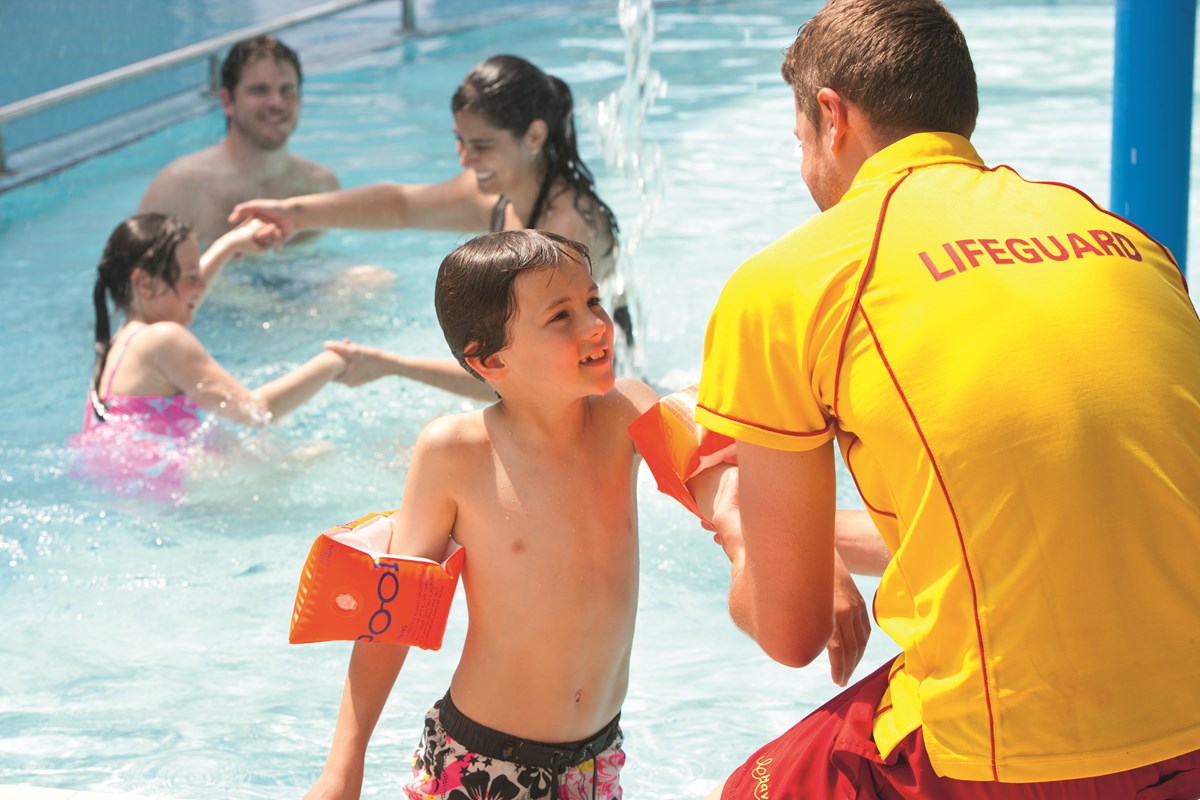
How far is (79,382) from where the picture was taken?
17.9 feet

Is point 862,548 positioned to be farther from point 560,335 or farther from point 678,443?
point 560,335

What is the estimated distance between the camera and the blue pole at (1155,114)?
3.65 metres

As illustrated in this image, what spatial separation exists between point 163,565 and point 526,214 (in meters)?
1.48

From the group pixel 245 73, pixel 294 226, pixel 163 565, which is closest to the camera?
pixel 163 565

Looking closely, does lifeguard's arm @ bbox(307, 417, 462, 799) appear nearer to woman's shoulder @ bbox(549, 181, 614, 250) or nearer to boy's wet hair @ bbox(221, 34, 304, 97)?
woman's shoulder @ bbox(549, 181, 614, 250)

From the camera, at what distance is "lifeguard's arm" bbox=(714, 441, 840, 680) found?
5.55 ft

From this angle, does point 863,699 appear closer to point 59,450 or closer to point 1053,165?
point 59,450

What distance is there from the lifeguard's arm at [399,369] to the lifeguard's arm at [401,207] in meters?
0.89

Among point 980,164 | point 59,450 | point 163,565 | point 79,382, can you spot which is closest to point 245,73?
point 79,382

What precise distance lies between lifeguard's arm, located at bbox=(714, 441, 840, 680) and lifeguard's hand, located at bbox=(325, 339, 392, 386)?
7.69 feet

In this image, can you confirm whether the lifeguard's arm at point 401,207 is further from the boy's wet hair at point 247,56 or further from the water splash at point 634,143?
the boy's wet hair at point 247,56

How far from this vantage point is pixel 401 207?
495 cm

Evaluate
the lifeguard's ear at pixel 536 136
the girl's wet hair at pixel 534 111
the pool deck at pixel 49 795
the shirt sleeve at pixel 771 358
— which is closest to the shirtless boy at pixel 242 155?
the girl's wet hair at pixel 534 111

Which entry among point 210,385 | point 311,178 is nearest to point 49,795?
point 210,385
